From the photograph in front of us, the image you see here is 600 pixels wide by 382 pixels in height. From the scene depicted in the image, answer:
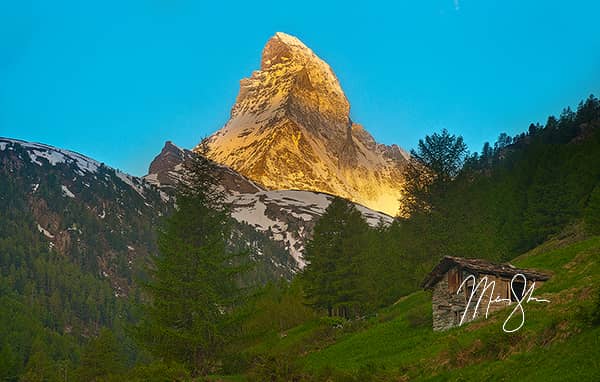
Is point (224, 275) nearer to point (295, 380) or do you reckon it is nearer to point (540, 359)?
point (295, 380)

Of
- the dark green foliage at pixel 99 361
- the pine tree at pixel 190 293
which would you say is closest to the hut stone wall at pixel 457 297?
the pine tree at pixel 190 293

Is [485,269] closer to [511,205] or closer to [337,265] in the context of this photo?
[337,265]

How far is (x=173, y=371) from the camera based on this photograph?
86.7 feet

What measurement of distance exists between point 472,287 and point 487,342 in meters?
11.5

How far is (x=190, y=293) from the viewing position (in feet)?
112

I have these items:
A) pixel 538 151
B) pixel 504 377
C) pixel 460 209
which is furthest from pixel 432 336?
pixel 538 151

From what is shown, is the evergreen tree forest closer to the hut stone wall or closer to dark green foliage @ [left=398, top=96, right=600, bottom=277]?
dark green foliage @ [left=398, top=96, right=600, bottom=277]

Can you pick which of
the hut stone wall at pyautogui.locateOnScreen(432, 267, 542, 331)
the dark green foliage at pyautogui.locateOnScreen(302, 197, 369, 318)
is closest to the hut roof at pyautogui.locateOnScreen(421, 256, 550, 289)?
the hut stone wall at pyautogui.locateOnScreen(432, 267, 542, 331)

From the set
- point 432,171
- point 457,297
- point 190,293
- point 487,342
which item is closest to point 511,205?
point 432,171

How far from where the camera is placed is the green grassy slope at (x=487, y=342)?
48.1 ft

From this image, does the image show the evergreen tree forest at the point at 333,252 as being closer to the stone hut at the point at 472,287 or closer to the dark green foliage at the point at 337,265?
the dark green foliage at the point at 337,265

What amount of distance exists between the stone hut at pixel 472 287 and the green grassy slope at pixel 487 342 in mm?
1155

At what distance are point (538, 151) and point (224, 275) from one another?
6492 centimetres

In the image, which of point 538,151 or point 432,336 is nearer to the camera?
point 432,336
